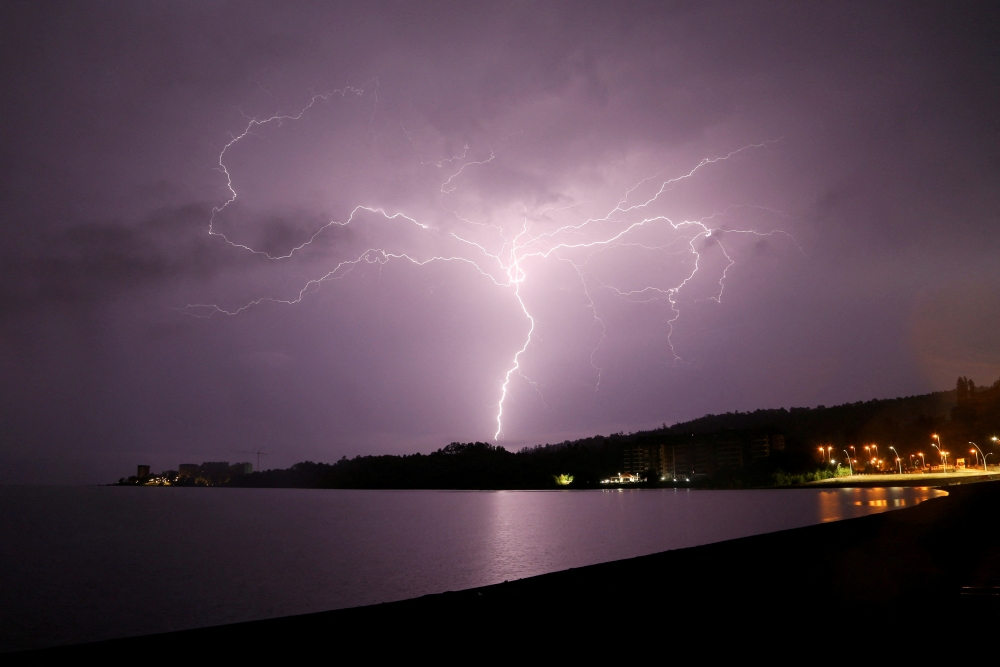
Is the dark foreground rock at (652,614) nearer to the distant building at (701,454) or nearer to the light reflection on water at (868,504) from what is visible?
the light reflection on water at (868,504)

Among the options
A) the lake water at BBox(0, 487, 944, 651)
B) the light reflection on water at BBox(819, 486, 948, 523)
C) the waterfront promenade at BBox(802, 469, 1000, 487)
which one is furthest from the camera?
the waterfront promenade at BBox(802, 469, 1000, 487)

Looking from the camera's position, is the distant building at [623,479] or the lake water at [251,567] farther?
the distant building at [623,479]

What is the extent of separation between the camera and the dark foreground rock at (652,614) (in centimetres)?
522

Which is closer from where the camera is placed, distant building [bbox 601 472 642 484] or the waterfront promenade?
the waterfront promenade

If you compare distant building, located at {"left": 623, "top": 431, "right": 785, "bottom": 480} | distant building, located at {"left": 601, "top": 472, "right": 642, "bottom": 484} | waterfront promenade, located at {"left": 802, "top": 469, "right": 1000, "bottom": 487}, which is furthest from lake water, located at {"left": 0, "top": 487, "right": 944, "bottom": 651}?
distant building, located at {"left": 601, "top": 472, "right": 642, "bottom": 484}

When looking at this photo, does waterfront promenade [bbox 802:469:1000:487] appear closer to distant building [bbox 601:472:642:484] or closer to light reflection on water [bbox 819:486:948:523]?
light reflection on water [bbox 819:486:948:523]

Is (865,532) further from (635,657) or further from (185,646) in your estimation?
(185,646)

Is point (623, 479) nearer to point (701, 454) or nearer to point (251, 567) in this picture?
point (701, 454)

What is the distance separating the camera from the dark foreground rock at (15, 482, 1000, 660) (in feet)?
17.1

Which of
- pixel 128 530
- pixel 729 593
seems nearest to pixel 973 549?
pixel 729 593

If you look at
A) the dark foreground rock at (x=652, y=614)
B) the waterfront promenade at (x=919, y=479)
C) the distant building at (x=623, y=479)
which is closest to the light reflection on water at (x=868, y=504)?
the waterfront promenade at (x=919, y=479)

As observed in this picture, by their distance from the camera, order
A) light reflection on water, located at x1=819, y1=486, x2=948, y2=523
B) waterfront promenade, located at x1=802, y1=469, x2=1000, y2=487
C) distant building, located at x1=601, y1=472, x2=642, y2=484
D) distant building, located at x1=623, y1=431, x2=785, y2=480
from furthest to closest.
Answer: distant building, located at x1=601, y1=472, x2=642, y2=484 < distant building, located at x1=623, y1=431, x2=785, y2=480 < waterfront promenade, located at x1=802, y1=469, x2=1000, y2=487 < light reflection on water, located at x1=819, y1=486, x2=948, y2=523

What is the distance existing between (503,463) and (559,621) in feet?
585

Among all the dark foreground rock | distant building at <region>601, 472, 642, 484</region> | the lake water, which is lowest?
distant building at <region>601, 472, 642, 484</region>
